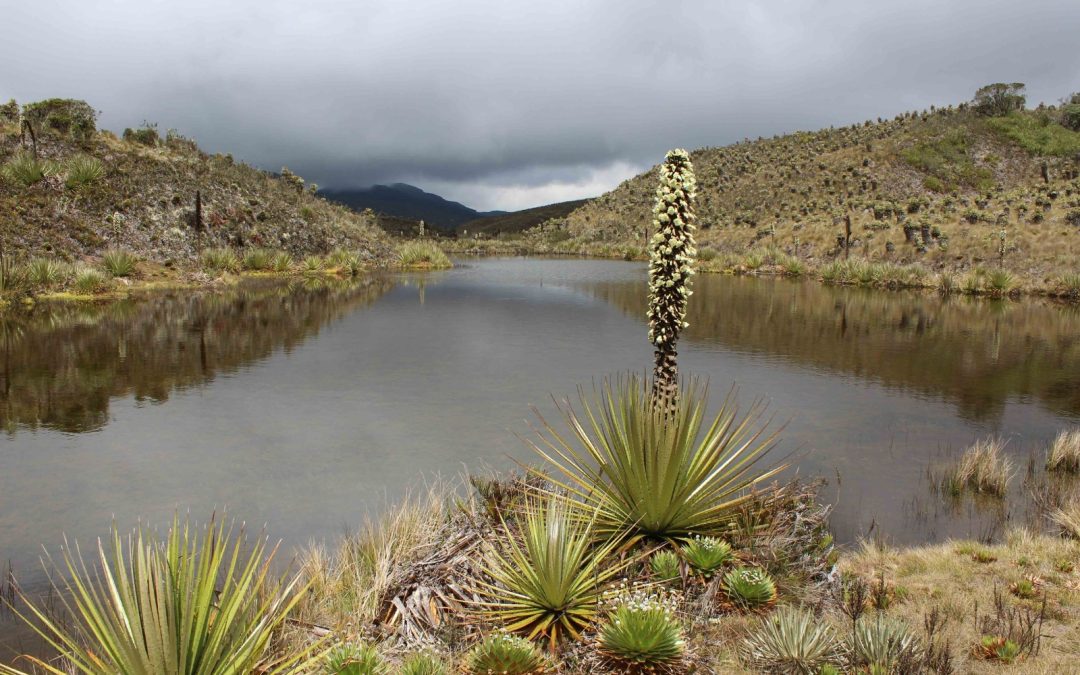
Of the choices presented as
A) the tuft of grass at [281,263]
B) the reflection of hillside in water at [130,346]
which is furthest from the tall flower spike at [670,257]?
the tuft of grass at [281,263]

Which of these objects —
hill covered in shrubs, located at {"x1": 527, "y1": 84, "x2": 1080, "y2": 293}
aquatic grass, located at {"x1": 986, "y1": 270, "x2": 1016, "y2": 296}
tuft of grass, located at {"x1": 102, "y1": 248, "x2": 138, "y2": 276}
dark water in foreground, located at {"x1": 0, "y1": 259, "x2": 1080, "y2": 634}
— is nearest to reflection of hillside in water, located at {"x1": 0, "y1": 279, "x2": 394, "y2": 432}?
dark water in foreground, located at {"x1": 0, "y1": 259, "x2": 1080, "y2": 634}

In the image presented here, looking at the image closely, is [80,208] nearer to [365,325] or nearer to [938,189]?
[365,325]

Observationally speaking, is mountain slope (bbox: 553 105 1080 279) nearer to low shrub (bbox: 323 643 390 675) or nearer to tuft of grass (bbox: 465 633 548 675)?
tuft of grass (bbox: 465 633 548 675)

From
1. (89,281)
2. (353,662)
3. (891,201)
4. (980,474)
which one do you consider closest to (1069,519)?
(980,474)

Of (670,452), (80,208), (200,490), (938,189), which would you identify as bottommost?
(200,490)

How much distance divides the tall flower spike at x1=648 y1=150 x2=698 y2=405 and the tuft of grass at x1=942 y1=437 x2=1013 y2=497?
4.45 m

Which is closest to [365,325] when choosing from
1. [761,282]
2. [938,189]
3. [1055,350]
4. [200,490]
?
[200,490]

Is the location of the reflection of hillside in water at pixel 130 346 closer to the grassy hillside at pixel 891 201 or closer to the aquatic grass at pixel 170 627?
the aquatic grass at pixel 170 627

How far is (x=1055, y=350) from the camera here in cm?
1509

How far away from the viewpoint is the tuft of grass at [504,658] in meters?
3.39

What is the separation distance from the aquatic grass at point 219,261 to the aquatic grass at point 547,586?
29.3 metres

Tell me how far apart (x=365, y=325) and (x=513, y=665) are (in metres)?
15.9

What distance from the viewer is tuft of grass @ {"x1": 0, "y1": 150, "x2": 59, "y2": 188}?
26969 millimetres

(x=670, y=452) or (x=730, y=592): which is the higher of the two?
(x=670, y=452)
